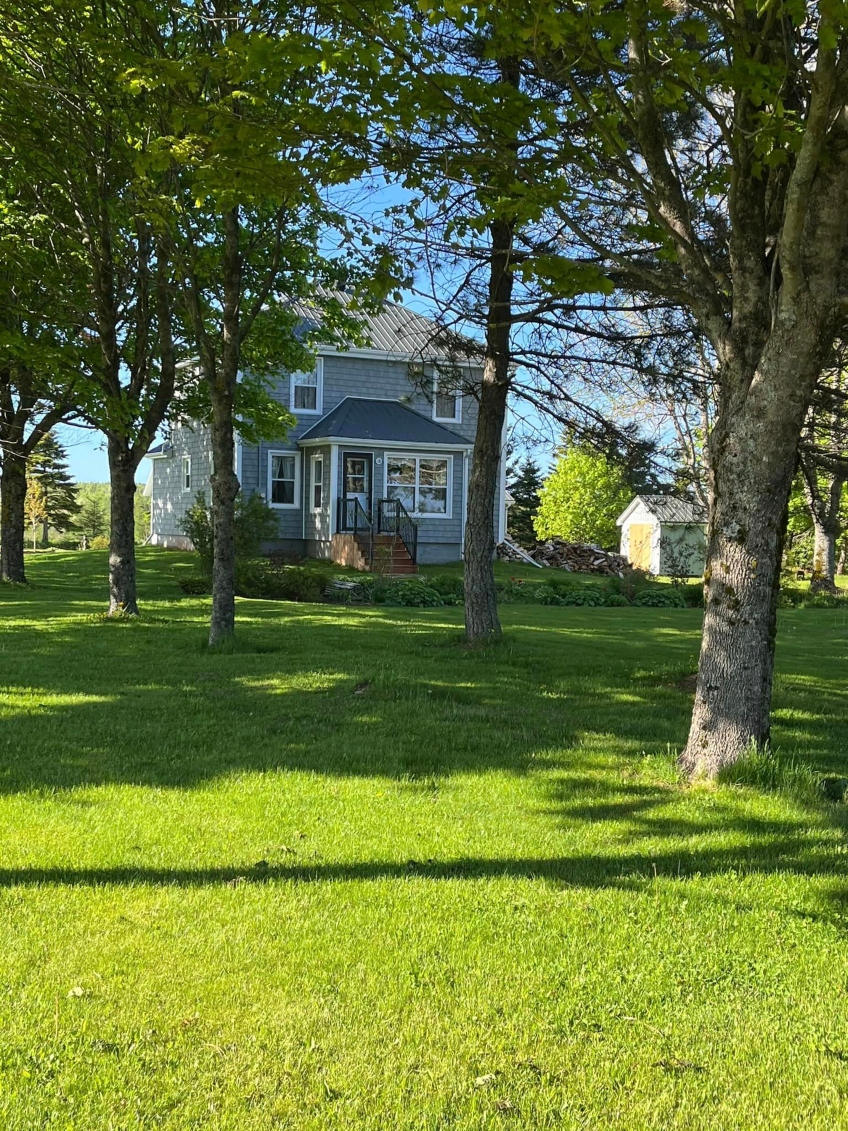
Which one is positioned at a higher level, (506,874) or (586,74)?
(586,74)

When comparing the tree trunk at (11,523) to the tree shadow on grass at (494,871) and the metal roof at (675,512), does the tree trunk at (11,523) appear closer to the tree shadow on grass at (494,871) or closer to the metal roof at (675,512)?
the metal roof at (675,512)

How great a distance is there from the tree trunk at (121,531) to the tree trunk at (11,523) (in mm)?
7261

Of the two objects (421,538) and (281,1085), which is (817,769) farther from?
(421,538)

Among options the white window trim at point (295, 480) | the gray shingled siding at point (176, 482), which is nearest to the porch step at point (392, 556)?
the white window trim at point (295, 480)

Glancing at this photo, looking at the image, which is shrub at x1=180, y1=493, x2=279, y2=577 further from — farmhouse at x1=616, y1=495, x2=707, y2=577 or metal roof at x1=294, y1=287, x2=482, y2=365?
farmhouse at x1=616, y1=495, x2=707, y2=577

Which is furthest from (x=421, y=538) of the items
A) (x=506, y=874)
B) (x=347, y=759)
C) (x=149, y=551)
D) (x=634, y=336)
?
(x=506, y=874)

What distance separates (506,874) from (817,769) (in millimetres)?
2931

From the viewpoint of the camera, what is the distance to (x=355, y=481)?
89.9ft

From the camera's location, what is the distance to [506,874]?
14.1 ft

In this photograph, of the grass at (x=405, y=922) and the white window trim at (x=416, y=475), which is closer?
the grass at (x=405, y=922)

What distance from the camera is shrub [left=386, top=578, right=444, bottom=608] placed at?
63.0ft

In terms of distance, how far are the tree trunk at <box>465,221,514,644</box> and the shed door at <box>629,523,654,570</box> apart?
3554cm

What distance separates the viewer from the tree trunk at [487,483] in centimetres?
1050

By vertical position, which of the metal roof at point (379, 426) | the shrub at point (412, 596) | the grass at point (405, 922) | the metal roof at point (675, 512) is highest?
the metal roof at point (379, 426)
